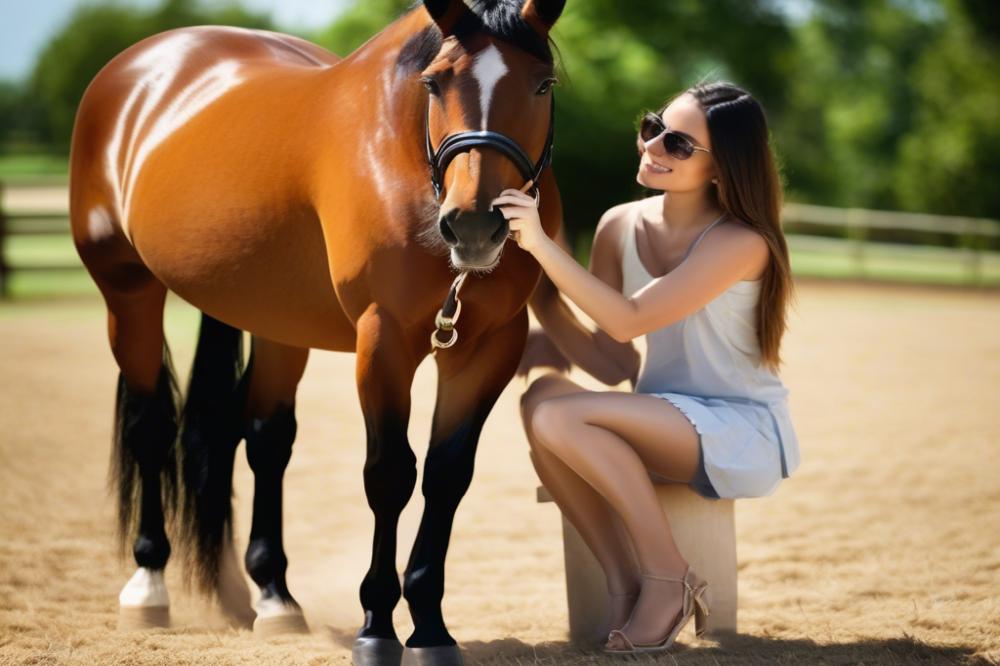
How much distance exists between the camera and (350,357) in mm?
10203

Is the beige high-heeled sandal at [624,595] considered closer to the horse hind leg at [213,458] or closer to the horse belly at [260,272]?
the horse belly at [260,272]

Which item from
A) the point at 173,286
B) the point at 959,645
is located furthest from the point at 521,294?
the point at 959,645

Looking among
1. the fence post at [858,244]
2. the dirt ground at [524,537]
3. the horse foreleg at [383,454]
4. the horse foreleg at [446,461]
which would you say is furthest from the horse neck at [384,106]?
the fence post at [858,244]

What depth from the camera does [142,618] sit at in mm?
3430

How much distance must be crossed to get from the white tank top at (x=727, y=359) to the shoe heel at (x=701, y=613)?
42 cm

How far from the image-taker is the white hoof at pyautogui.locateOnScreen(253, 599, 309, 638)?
11.1ft

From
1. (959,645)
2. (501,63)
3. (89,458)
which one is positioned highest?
(501,63)

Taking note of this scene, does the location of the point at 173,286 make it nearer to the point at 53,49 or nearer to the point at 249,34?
the point at 249,34

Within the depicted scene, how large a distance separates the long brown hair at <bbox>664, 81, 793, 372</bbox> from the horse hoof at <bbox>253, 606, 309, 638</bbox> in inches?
64.2

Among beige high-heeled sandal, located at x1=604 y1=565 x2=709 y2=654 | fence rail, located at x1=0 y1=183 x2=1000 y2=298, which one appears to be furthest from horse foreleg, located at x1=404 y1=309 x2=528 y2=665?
fence rail, located at x1=0 y1=183 x2=1000 y2=298

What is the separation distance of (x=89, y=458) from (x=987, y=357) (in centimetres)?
717

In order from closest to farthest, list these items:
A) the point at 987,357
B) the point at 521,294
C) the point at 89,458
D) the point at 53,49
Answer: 1. the point at 521,294
2. the point at 89,458
3. the point at 987,357
4. the point at 53,49

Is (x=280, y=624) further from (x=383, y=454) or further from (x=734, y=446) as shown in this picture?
(x=734, y=446)

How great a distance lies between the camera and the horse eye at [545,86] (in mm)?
2436
